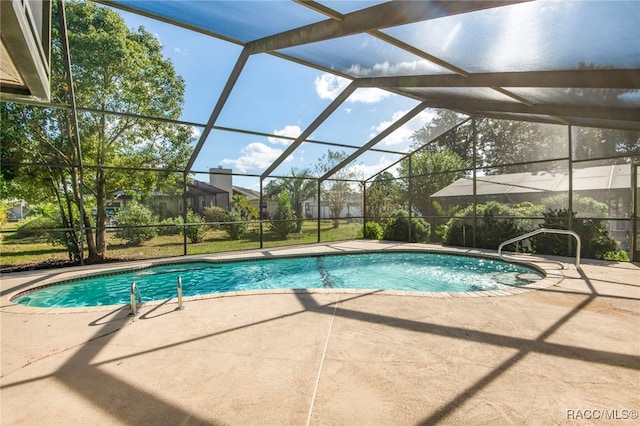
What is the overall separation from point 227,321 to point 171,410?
4.90 ft

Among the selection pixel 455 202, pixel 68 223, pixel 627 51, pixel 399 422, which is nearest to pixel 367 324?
pixel 399 422

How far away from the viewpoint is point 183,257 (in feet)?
27.3

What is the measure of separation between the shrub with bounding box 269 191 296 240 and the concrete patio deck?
31.4 feet

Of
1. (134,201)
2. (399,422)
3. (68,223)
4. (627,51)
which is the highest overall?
(627,51)

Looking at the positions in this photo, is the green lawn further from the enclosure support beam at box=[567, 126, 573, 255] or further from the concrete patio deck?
the enclosure support beam at box=[567, 126, 573, 255]

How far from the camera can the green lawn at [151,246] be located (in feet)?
29.9

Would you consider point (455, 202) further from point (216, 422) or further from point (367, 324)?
point (216, 422)

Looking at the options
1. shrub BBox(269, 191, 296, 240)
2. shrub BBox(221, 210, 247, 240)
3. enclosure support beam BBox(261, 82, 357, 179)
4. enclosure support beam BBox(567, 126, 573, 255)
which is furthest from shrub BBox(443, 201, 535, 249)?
shrub BBox(221, 210, 247, 240)

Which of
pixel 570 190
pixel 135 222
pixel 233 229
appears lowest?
pixel 233 229

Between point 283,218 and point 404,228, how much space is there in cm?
602

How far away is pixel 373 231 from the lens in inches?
493

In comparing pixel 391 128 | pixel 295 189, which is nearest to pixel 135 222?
pixel 295 189

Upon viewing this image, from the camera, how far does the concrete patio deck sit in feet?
6.15

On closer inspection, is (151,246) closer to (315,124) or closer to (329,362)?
(315,124)
